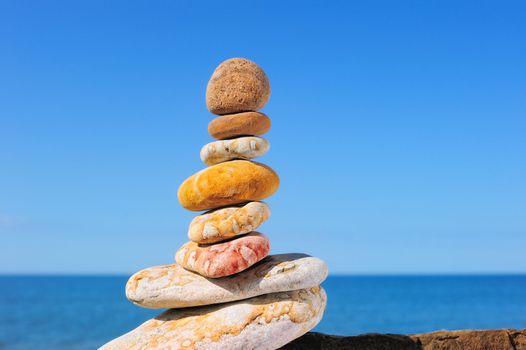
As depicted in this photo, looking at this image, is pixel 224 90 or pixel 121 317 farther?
pixel 121 317

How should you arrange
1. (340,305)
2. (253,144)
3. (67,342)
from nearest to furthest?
(253,144) < (67,342) < (340,305)

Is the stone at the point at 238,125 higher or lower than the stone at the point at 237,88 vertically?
lower

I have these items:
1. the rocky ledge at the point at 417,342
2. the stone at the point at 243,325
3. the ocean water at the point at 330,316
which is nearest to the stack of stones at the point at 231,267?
the stone at the point at 243,325

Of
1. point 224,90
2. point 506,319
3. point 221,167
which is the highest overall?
point 224,90

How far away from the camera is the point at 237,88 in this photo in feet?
22.5

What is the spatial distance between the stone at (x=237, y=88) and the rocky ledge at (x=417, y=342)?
9.23 feet

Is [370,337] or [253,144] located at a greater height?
[253,144]

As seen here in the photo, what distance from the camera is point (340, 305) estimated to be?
1813 inches

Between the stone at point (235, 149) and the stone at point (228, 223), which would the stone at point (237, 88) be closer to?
the stone at point (235, 149)

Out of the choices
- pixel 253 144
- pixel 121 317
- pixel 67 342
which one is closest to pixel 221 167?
pixel 253 144

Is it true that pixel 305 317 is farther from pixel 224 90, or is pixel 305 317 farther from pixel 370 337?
pixel 224 90

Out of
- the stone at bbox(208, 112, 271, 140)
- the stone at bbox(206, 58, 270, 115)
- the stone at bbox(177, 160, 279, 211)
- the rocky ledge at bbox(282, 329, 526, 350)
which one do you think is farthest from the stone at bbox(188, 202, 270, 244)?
the rocky ledge at bbox(282, 329, 526, 350)

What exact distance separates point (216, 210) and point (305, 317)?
1478 mm

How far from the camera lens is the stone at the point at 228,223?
6.34m
